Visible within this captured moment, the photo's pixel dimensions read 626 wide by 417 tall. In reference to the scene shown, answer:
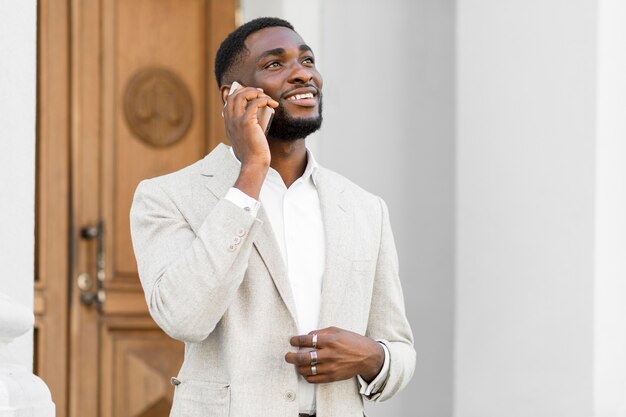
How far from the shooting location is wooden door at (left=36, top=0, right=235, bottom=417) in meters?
5.71

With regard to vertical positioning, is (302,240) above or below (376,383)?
above

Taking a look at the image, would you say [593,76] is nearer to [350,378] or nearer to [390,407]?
[390,407]

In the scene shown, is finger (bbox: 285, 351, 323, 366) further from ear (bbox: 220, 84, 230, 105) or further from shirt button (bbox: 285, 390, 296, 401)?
ear (bbox: 220, 84, 230, 105)

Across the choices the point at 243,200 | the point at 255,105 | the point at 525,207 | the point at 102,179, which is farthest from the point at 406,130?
Answer: the point at 243,200

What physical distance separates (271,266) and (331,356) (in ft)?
0.94

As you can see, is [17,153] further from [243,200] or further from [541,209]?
[541,209]


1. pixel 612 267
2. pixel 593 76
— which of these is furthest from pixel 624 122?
pixel 612 267

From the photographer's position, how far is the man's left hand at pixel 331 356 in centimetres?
308

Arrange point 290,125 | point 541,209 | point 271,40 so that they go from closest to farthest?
point 290,125 < point 271,40 < point 541,209

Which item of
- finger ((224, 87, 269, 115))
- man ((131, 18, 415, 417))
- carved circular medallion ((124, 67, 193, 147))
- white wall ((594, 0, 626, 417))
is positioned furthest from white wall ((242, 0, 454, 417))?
finger ((224, 87, 269, 115))

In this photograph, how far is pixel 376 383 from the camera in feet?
10.7

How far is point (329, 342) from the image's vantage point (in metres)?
3.08

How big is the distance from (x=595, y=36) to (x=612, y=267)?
946mm

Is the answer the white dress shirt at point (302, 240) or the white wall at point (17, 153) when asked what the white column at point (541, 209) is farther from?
the white wall at point (17, 153)
